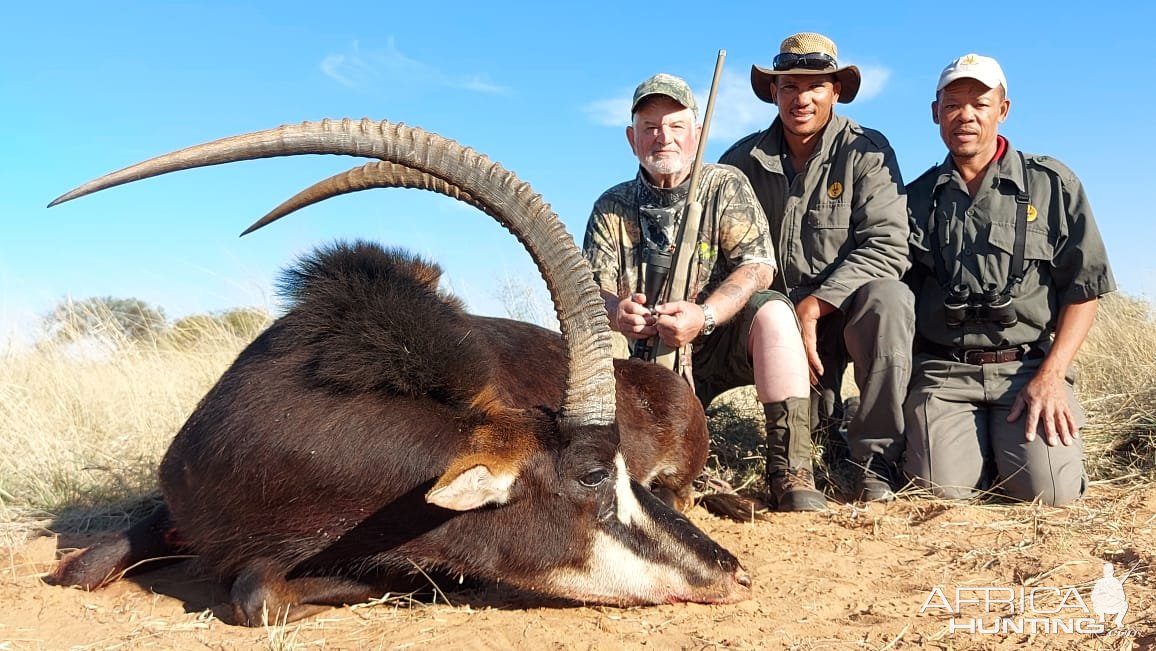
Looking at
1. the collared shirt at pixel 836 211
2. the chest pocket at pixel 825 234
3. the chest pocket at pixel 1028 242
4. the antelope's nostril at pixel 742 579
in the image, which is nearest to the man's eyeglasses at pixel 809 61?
the collared shirt at pixel 836 211

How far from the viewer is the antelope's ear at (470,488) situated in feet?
9.64

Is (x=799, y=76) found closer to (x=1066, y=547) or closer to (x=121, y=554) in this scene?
(x=1066, y=547)

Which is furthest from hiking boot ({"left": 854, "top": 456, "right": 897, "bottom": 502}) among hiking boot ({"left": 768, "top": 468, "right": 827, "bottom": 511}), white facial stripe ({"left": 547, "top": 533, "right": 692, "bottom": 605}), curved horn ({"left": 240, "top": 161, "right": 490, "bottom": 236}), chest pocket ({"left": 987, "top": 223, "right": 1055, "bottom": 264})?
curved horn ({"left": 240, "top": 161, "right": 490, "bottom": 236})

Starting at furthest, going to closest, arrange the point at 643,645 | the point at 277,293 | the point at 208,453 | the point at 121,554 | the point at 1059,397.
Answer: the point at 1059,397 < the point at 121,554 < the point at 277,293 < the point at 208,453 < the point at 643,645

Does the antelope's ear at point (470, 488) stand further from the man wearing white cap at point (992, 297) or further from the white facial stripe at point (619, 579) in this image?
the man wearing white cap at point (992, 297)

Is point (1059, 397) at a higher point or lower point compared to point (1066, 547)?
higher

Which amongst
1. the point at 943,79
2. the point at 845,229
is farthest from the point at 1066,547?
the point at 943,79

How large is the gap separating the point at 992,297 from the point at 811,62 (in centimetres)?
191

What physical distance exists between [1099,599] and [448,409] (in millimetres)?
2523

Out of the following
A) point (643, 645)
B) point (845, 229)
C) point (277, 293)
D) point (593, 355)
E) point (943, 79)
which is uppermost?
point (943, 79)

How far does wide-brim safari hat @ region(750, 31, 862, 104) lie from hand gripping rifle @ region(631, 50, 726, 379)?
0.71 metres

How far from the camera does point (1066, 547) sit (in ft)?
12.5

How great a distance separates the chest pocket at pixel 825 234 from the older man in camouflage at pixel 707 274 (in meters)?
0.58

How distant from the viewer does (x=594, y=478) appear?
3.24 metres
